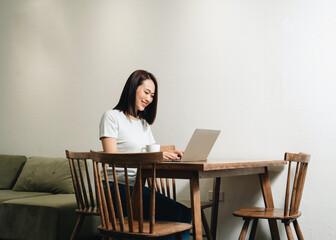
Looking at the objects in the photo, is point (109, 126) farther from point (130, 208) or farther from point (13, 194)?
point (13, 194)

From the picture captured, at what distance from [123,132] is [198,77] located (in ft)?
3.31

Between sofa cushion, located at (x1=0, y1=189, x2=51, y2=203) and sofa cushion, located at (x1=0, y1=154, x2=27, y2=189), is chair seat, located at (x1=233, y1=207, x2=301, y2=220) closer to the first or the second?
sofa cushion, located at (x1=0, y1=189, x2=51, y2=203)

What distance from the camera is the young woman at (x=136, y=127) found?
2172mm

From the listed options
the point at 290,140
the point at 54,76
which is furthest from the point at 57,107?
the point at 290,140

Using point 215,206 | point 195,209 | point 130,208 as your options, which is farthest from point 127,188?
point 215,206

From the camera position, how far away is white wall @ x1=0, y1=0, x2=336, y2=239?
284 centimetres

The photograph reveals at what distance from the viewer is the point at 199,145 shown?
2.16 m

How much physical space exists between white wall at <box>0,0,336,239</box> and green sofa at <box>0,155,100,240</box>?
0.26 meters

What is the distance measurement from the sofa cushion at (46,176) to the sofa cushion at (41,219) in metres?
0.26

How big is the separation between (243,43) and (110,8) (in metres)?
1.32

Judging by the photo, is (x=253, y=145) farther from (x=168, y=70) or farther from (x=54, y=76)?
(x=54, y=76)

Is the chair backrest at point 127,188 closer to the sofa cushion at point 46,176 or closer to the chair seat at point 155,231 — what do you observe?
the chair seat at point 155,231

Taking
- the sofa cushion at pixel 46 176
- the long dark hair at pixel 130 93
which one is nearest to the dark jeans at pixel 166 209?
the long dark hair at pixel 130 93

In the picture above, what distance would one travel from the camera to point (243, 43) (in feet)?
10.1
